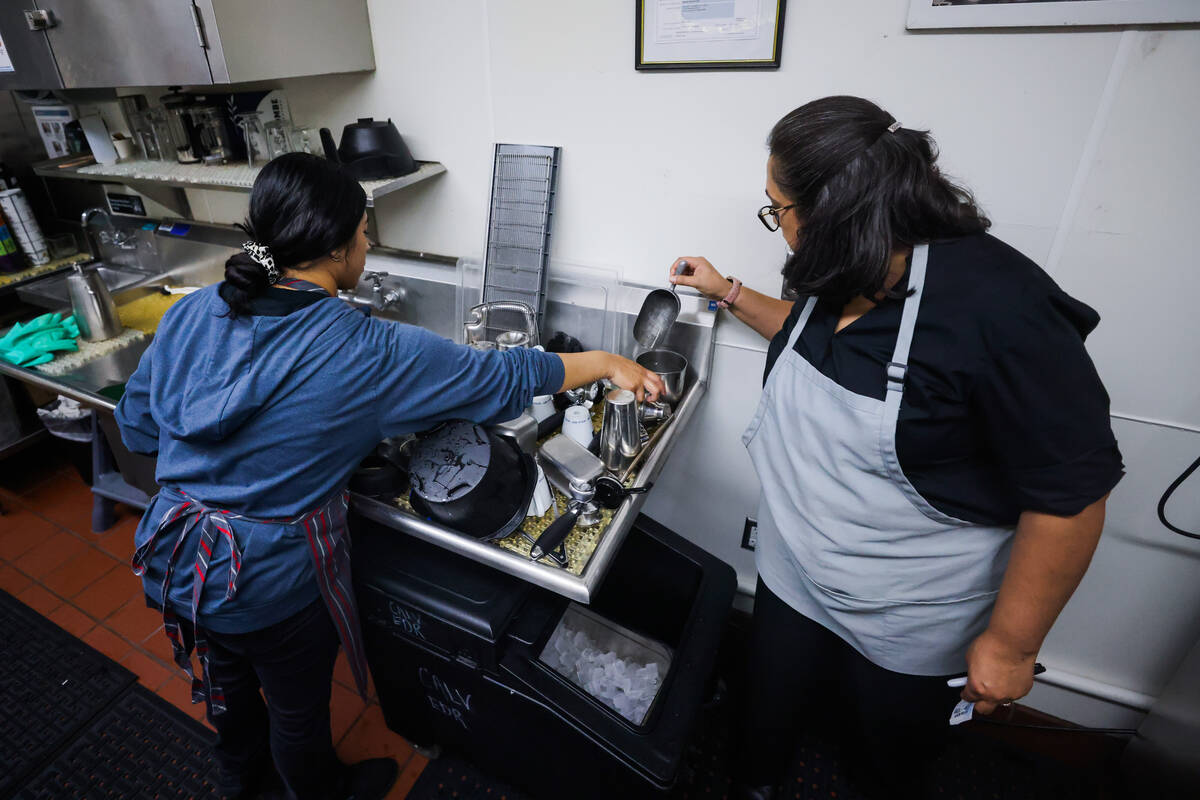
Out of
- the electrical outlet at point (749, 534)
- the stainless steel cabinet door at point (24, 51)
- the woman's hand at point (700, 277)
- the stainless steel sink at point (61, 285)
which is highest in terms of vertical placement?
the stainless steel cabinet door at point (24, 51)

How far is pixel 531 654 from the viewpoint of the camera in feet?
3.64

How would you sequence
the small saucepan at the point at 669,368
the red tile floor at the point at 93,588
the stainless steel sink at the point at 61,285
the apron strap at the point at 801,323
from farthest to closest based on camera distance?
the stainless steel sink at the point at 61,285 < the red tile floor at the point at 93,588 < the small saucepan at the point at 669,368 < the apron strap at the point at 801,323

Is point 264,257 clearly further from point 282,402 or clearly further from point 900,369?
point 900,369

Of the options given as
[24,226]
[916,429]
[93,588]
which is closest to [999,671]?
[916,429]

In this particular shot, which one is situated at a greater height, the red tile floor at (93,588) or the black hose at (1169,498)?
the black hose at (1169,498)

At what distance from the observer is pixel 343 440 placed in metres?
0.98

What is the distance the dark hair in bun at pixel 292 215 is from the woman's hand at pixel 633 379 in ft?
1.84

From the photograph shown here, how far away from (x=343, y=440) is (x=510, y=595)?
0.43 m

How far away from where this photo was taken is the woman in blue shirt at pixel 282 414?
0.93 metres

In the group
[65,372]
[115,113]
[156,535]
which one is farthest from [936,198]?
[115,113]

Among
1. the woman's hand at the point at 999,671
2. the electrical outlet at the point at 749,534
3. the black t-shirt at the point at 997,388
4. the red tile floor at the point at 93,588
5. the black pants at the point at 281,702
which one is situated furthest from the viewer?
the electrical outlet at the point at 749,534

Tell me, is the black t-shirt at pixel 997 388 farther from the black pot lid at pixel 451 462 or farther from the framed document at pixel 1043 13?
the black pot lid at pixel 451 462

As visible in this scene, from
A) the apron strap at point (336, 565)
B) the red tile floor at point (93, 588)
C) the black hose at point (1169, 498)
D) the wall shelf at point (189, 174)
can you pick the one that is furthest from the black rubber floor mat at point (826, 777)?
the wall shelf at point (189, 174)

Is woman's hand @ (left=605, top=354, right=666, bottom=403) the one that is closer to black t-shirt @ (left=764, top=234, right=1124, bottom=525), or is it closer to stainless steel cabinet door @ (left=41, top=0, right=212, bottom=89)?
black t-shirt @ (left=764, top=234, right=1124, bottom=525)
